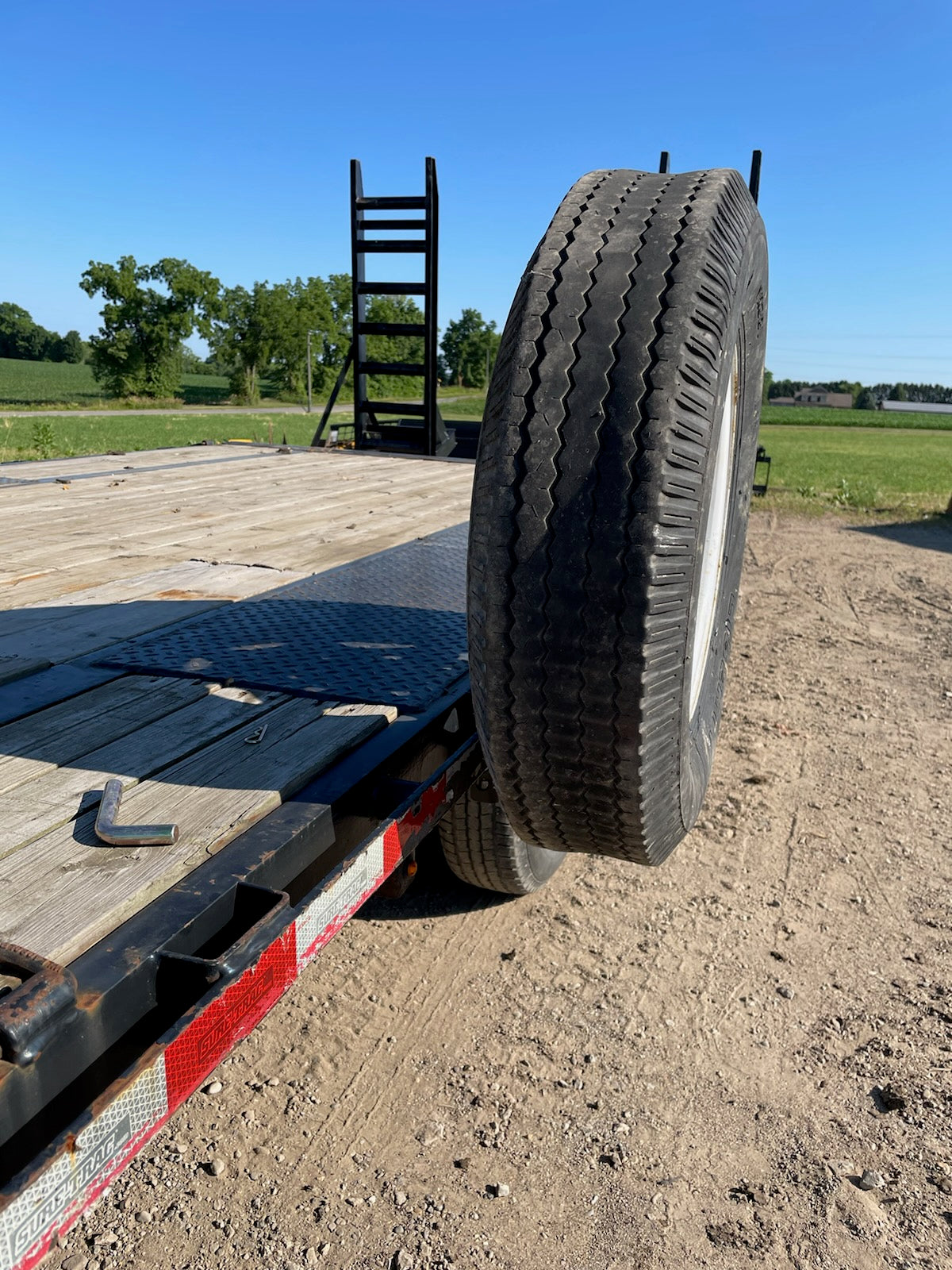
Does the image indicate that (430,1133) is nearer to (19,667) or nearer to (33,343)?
(19,667)

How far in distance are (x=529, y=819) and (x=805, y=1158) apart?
1041 mm

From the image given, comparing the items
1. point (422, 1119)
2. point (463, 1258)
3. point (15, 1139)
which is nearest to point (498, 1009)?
point (422, 1119)

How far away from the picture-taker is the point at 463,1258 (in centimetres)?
189

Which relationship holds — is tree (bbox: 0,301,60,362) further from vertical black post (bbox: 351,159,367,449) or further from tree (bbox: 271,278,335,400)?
vertical black post (bbox: 351,159,367,449)

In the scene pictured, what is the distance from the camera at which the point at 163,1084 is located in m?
1.17

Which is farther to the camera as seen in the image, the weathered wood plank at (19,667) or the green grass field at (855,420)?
the green grass field at (855,420)

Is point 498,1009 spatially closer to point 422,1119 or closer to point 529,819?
point 422,1119

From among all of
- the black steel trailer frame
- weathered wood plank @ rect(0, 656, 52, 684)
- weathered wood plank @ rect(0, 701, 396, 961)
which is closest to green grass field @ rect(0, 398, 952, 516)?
weathered wood plank @ rect(0, 656, 52, 684)

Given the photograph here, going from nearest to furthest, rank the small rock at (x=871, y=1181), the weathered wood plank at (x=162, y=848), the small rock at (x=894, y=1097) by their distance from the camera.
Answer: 1. the weathered wood plank at (x=162, y=848)
2. the small rock at (x=871, y=1181)
3. the small rock at (x=894, y=1097)

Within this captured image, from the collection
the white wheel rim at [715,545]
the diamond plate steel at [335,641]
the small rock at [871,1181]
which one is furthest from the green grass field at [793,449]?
the small rock at [871,1181]

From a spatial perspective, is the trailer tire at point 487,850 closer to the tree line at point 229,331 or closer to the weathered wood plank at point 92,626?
the weathered wood plank at point 92,626

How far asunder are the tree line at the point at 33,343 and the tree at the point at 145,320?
52.8 metres

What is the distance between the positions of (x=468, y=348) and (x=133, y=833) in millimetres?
100424

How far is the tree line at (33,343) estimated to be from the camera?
353ft
